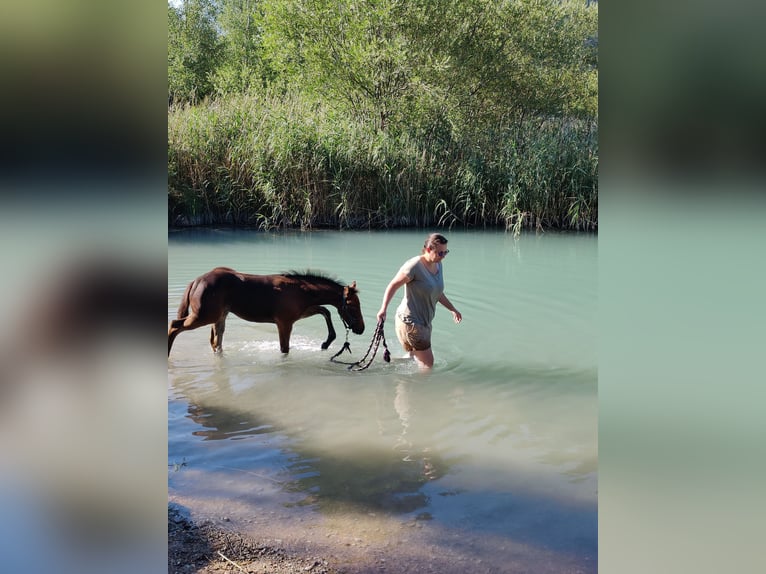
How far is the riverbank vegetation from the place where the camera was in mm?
19031

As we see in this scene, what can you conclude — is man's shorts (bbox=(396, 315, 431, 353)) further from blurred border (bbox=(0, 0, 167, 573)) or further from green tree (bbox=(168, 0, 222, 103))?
green tree (bbox=(168, 0, 222, 103))

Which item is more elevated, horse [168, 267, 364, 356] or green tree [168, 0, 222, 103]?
green tree [168, 0, 222, 103]

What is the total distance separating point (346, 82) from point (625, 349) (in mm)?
23879

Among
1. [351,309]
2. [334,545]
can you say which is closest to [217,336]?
[351,309]

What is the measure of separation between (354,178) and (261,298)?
39.1 ft

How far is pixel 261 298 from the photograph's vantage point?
7.87 meters

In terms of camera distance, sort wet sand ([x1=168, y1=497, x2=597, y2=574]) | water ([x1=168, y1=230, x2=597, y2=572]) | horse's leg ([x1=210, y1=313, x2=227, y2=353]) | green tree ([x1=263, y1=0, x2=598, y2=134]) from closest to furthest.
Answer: wet sand ([x1=168, y1=497, x2=597, y2=574]) < water ([x1=168, y1=230, x2=597, y2=572]) < horse's leg ([x1=210, y1=313, x2=227, y2=353]) < green tree ([x1=263, y1=0, x2=598, y2=134])

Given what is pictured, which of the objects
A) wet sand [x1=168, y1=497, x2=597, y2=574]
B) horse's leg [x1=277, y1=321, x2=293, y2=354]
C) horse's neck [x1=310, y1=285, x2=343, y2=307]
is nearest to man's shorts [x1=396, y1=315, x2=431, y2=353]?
horse's neck [x1=310, y1=285, x2=343, y2=307]

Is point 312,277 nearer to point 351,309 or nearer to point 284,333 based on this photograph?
point 351,309

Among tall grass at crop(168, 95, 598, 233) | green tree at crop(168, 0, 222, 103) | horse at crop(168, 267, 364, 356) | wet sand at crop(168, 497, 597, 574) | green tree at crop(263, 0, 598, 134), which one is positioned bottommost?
wet sand at crop(168, 497, 597, 574)

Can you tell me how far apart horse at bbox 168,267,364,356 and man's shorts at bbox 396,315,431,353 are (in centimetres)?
52

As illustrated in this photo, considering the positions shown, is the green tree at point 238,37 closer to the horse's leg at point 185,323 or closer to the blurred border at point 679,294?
the horse's leg at point 185,323

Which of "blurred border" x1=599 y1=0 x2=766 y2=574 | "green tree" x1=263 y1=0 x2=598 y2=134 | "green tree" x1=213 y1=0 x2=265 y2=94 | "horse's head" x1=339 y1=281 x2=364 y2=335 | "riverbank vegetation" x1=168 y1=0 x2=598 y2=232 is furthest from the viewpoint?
"green tree" x1=213 y1=0 x2=265 y2=94

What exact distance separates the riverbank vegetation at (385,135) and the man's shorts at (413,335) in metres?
11.3
